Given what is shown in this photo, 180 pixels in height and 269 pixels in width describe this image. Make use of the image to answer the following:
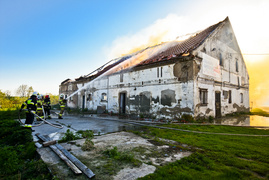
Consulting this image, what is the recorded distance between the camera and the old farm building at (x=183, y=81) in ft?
32.0

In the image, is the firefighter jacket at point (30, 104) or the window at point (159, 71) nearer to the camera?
the firefighter jacket at point (30, 104)

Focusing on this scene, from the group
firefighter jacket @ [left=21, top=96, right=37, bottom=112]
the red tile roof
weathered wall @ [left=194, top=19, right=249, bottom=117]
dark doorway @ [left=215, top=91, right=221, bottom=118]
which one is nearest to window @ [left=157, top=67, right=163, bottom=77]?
the red tile roof

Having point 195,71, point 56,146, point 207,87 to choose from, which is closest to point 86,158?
point 56,146

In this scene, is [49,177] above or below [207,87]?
below

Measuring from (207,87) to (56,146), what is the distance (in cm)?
1086

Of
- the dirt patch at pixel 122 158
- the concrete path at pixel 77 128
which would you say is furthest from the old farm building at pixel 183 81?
the dirt patch at pixel 122 158

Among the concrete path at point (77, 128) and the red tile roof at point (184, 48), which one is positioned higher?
the red tile roof at point (184, 48)

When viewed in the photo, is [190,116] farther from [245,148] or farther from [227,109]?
[227,109]

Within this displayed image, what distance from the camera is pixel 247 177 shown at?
2.62 m

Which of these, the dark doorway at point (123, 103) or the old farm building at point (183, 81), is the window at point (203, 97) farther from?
the dark doorway at point (123, 103)

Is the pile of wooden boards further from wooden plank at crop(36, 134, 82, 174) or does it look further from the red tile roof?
the red tile roof

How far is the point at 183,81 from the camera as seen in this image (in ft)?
31.9

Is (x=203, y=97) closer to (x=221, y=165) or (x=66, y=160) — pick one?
(x=221, y=165)

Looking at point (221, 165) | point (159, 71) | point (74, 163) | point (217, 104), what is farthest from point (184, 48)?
point (74, 163)
